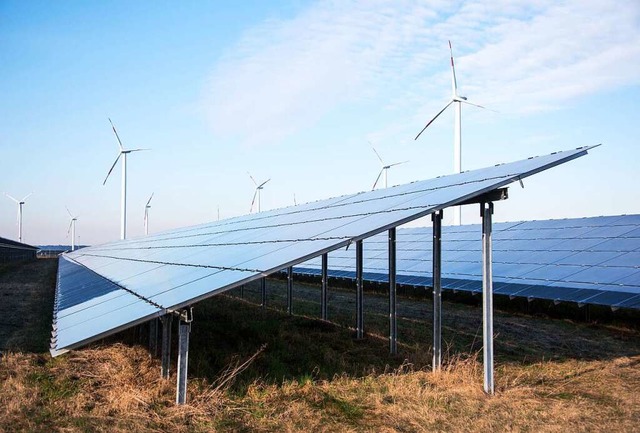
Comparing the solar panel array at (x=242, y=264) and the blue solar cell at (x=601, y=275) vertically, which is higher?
the solar panel array at (x=242, y=264)

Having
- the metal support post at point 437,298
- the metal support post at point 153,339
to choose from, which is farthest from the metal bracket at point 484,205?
the metal support post at point 153,339

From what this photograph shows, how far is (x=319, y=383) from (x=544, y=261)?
18.3 metres

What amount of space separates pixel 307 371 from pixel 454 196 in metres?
→ 4.95

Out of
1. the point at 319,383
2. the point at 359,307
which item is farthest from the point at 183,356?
the point at 359,307

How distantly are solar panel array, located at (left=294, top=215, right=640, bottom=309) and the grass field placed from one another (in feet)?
9.36

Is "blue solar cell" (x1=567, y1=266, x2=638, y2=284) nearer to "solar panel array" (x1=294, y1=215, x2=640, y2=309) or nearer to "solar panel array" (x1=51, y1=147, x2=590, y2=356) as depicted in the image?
"solar panel array" (x1=294, y1=215, x2=640, y2=309)

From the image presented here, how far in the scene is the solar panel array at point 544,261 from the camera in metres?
21.7

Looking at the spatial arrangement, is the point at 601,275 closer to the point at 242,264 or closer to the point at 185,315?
the point at 242,264

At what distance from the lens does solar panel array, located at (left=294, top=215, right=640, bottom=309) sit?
21734 millimetres

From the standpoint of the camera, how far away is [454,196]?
11.6 meters

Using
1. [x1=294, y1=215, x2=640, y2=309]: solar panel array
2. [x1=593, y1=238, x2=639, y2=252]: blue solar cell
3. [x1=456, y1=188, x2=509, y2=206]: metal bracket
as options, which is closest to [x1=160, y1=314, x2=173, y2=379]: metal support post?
[x1=456, y1=188, x2=509, y2=206]: metal bracket

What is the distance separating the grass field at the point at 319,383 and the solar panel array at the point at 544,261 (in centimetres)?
285

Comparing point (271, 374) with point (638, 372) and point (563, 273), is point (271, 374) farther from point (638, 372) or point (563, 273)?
point (563, 273)

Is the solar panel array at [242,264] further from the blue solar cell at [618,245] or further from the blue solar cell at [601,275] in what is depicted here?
the blue solar cell at [618,245]
